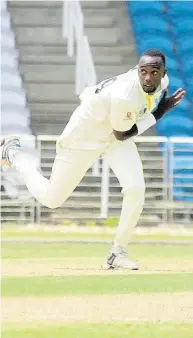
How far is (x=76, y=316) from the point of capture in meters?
7.71

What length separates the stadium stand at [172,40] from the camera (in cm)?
2153

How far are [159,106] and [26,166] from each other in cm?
145

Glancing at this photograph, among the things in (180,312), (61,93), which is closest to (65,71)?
(61,93)

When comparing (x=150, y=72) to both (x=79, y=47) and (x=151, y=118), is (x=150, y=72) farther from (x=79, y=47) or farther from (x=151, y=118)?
(x=79, y=47)

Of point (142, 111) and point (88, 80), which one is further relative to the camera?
point (88, 80)

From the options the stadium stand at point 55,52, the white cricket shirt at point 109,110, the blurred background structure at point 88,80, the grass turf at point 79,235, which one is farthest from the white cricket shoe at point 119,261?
the stadium stand at point 55,52

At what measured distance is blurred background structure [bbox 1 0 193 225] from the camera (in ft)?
62.2

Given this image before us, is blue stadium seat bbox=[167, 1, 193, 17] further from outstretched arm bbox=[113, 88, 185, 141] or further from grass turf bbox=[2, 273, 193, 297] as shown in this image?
grass turf bbox=[2, 273, 193, 297]

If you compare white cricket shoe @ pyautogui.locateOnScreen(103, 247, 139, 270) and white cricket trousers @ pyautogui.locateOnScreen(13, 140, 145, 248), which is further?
white cricket shoe @ pyautogui.locateOnScreen(103, 247, 139, 270)

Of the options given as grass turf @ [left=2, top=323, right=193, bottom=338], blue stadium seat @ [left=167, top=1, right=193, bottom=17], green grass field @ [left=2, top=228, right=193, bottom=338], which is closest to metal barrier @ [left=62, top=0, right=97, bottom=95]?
blue stadium seat @ [left=167, top=1, right=193, bottom=17]

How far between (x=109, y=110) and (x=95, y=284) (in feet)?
5.41

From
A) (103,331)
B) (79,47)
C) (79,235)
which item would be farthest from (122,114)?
(79,47)

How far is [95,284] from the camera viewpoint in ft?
31.8

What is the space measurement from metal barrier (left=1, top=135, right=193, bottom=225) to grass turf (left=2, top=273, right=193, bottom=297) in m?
8.24
